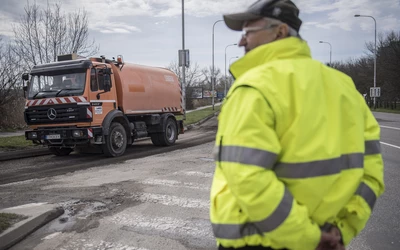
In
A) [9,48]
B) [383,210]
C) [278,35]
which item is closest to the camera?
[278,35]

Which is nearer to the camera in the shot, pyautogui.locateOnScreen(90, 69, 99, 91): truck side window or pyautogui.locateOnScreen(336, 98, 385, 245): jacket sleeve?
pyautogui.locateOnScreen(336, 98, 385, 245): jacket sleeve

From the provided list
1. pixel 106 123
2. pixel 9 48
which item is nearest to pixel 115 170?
pixel 106 123

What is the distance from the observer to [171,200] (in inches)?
240

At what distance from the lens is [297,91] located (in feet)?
5.18

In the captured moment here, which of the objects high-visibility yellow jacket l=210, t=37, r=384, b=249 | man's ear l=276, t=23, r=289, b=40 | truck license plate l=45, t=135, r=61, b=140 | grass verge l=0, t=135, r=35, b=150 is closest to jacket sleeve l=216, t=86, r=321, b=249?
high-visibility yellow jacket l=210, t=37, r=384, b=249

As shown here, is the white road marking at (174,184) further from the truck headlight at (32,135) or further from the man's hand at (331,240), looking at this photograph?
the truck headlight at (32,135)

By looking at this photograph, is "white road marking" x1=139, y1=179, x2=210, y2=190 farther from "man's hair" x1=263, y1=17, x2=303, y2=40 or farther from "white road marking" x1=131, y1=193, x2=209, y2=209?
"man's hair" x1=263, y1=17, x2=303, y2=40

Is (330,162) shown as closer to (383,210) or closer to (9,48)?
(383,210)

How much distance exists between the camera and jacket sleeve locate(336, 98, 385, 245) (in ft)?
5.82

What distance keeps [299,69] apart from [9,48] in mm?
21678

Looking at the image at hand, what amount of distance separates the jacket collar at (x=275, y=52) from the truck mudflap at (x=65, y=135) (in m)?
9.61

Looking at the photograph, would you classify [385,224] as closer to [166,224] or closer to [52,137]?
[166,224]

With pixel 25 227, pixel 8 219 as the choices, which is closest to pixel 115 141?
pixel 8 219

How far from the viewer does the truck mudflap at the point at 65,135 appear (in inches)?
423
